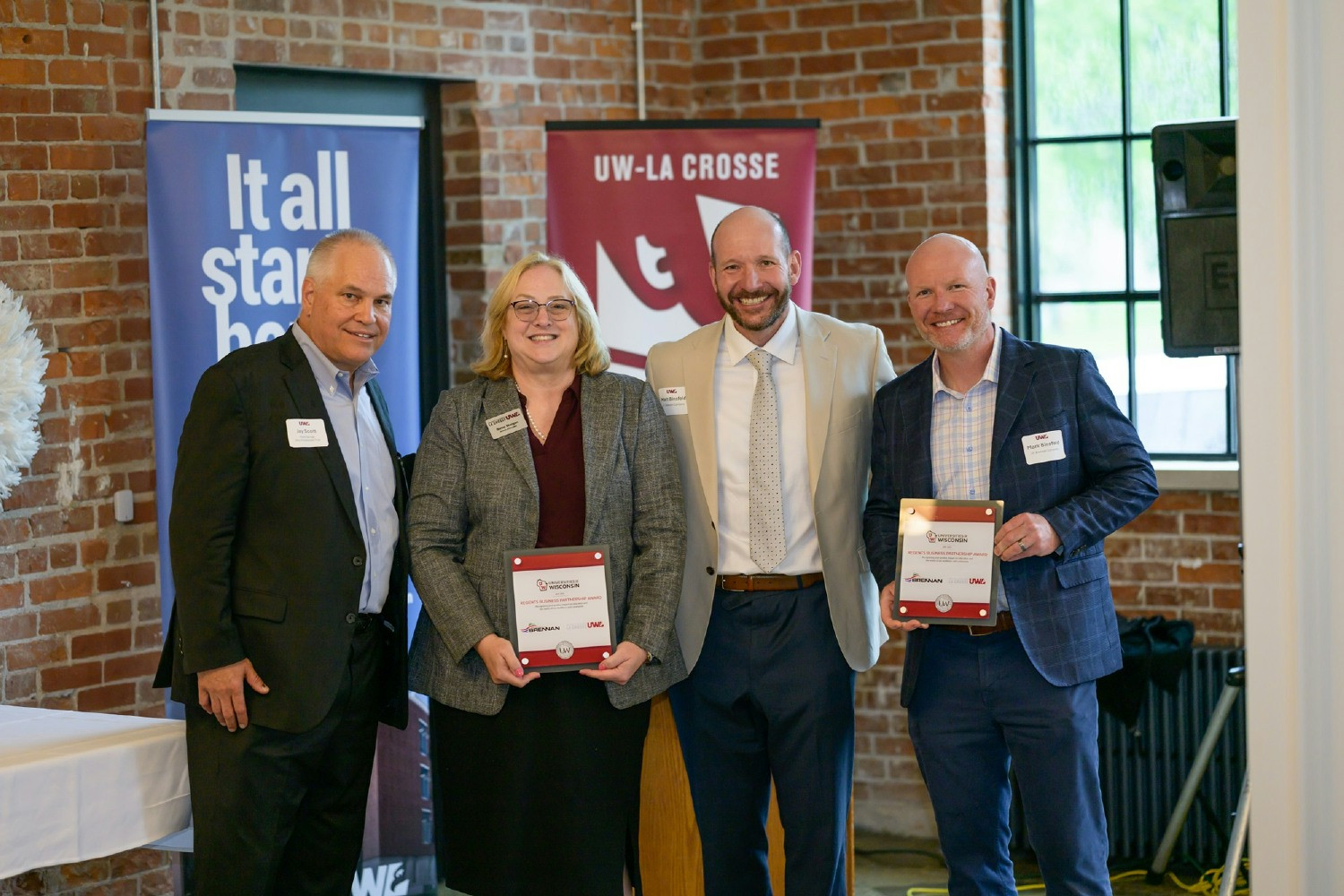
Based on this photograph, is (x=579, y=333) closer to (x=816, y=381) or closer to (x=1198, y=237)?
(x=816, y=381)

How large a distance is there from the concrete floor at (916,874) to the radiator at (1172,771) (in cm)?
11

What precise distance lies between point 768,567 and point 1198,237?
5.04 ft

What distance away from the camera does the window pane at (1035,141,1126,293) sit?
5152 millimetres

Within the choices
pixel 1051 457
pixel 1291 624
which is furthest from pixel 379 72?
pixel 1291 624

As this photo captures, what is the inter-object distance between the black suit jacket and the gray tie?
0.88 meters

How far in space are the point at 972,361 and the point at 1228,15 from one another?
2656 millimetres

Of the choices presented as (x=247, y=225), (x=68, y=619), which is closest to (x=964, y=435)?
(x=247, y=225)

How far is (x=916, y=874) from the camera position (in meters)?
4.83

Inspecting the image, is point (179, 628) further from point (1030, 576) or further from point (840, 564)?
point (1030, 576)

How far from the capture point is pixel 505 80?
16.3 feet

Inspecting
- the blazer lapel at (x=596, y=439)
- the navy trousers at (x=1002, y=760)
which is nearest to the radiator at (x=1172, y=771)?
the navy trousers at (x=1002, y=760)

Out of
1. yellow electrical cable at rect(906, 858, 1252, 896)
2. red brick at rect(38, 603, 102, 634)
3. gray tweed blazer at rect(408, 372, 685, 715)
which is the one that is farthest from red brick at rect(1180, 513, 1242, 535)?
→ red brick at rect(38, 603, 102, 634)

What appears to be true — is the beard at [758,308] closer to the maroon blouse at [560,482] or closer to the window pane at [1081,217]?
the maroon blouse at [560,482]

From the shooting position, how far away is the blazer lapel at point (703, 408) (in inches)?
122
